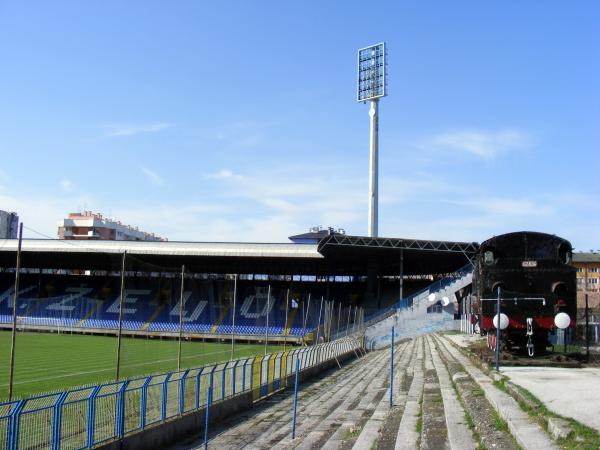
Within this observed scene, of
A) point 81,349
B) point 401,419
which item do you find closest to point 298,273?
point 81,349

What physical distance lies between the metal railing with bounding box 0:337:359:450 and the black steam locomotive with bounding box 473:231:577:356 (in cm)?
695

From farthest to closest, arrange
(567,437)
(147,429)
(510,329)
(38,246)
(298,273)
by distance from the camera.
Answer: (298,273), (38,246), (510,329), (147,429), (567,437)

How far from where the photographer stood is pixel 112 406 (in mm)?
10070

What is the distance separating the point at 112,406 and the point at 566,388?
818 centimetres

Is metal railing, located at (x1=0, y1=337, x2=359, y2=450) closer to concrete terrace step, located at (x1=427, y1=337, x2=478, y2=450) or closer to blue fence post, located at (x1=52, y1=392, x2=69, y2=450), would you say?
blue fence post, located at (x1=52, y1=392, x2=69, y2=450)

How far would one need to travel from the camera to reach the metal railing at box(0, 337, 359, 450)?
818 centimetres

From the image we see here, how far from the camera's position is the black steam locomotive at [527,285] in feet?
53.3

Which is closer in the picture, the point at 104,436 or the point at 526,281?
the point at 104,436

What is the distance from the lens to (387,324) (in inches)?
1834

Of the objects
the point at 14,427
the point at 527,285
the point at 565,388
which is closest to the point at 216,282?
the point at 527,285

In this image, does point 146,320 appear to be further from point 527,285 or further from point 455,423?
point 455,423

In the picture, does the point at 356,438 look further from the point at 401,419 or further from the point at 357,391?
the point at 357,391

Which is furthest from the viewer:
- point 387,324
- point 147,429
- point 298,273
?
point 298,273

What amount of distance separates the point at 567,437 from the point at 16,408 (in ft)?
22.9
